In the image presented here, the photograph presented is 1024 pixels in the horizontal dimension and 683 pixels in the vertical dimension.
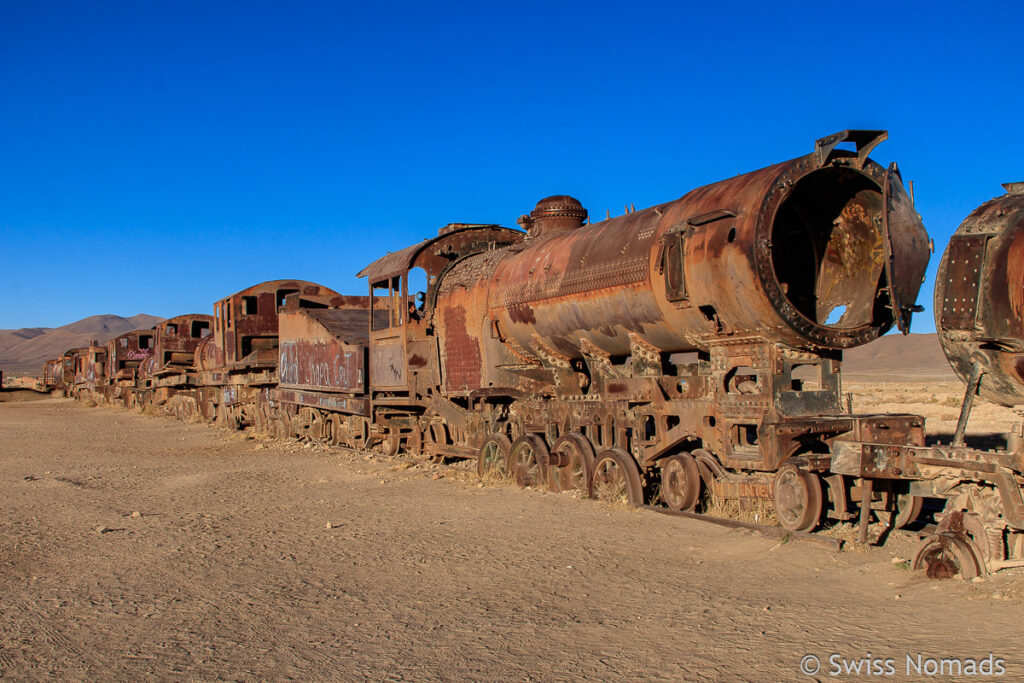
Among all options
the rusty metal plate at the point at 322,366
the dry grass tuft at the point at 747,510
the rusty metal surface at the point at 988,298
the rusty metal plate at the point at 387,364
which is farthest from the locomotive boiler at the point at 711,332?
the rusty metal plate at the point at 322,366

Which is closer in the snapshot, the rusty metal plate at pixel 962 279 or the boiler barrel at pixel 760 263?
the rusty metal plate at pixel 962 279

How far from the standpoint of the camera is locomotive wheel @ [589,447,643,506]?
8469 mm


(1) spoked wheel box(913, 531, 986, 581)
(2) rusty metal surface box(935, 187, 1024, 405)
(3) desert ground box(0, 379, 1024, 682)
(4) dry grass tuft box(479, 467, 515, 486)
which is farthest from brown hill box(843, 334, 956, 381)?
(2) rusty metal surface box(935, 187, 1024, 405)

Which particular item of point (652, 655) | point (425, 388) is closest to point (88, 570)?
point (652, 655)

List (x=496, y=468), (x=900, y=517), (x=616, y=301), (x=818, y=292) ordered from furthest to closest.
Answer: (x=496, y=468) → (x=616, y=301) → (x=818, y=292) → (x=900, y=517)

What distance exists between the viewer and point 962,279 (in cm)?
532

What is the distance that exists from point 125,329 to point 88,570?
208230mm

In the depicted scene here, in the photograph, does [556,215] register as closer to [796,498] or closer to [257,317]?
[796,498]

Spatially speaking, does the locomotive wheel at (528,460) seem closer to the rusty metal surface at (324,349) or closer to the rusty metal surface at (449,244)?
the rusty metal surface at (449,244)

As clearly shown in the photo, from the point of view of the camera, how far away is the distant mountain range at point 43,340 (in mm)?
148500

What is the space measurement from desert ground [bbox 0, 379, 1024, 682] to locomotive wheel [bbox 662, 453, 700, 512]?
12.3 inches

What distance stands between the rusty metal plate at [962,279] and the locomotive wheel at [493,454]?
620 cm

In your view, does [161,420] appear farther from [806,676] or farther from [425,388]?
[806,676]

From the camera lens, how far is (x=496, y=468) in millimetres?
10867
